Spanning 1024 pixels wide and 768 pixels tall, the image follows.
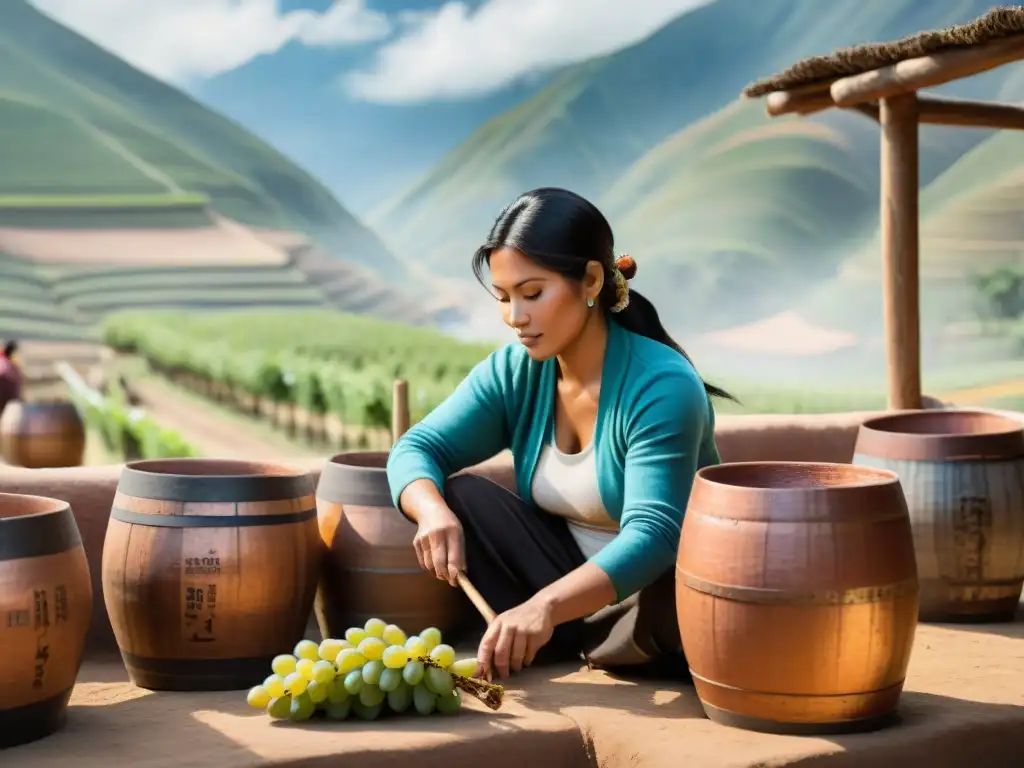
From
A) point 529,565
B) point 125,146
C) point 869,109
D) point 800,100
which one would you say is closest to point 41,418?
point 800,100

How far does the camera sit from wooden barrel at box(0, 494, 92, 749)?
219 cm

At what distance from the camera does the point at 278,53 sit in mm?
35156

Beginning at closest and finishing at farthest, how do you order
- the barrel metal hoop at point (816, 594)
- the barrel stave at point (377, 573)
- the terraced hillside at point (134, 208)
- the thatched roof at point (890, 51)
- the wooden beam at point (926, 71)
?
the barrel metal hoop at point (816, 594)
the barrel stave at point (377, 573)
the thatched roof at point (890, 51)
the wooden beam at point (926, 71)
the terraced hillside at point (134, 208)

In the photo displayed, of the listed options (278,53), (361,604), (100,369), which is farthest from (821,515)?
(278,53)

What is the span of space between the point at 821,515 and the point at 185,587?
127 centimetres

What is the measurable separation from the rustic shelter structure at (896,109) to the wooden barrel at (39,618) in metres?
3.30

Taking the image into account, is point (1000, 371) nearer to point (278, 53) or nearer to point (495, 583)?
point (278, 53)

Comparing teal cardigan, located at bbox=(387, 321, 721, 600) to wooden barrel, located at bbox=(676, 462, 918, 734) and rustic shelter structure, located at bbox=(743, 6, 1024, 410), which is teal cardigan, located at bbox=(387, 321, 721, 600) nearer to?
wooden barrel, located at bbox=(676, 462, 918, 734)

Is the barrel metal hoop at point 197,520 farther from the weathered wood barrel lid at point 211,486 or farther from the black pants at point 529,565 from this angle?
the black pants at point 529,565

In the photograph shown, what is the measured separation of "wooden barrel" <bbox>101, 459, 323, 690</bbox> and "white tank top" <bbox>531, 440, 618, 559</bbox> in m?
0.53

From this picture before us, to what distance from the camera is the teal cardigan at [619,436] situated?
2.48 metres

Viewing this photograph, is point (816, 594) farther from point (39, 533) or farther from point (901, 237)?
point (901, 237)

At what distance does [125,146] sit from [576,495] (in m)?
39.2

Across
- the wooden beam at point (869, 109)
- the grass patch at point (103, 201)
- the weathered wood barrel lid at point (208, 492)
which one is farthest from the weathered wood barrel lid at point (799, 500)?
the grass patch at point (103, 201)
